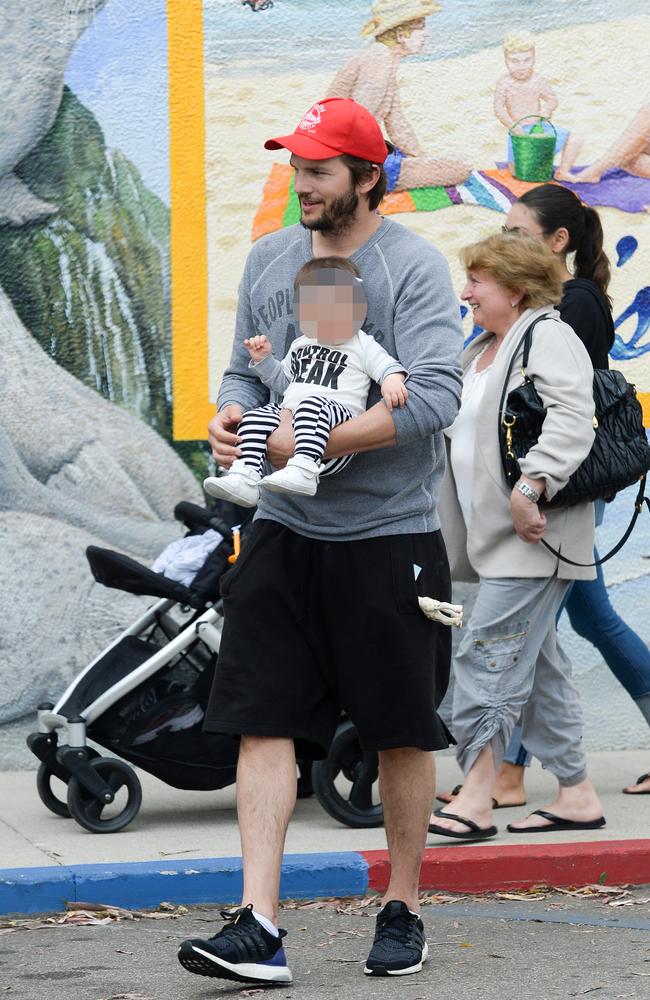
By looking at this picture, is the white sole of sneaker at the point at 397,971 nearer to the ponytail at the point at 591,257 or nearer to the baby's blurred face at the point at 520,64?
the ponytail at the point at 591,257

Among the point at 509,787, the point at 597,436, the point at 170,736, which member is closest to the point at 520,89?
the point at 597,436

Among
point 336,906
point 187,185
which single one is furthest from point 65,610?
point 336,906

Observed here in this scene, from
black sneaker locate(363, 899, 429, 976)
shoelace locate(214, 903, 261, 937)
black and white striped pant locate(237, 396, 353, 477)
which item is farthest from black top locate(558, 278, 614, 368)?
shoelace locate(214, 903, 261, 937)

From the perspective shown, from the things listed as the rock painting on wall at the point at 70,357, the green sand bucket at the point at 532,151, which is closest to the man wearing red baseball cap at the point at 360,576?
the rock painting on wall at the point at 70,357

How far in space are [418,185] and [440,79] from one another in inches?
17.5

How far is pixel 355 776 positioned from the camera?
5246 millimetres

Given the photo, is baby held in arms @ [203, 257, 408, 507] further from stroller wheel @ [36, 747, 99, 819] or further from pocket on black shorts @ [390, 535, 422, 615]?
stroller wheel @ [36, 747, 99, 819]

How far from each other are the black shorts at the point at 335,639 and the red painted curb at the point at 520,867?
109cm

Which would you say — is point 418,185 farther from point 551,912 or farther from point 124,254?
point 551,912

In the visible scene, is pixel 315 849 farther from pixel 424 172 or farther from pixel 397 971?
pixel 424 172

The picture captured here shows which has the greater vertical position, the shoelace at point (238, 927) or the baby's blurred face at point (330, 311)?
the baby's blurred face at point (330, 311)

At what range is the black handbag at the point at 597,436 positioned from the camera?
16.3 ft

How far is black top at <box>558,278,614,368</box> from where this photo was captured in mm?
5289

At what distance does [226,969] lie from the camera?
3.44 m
